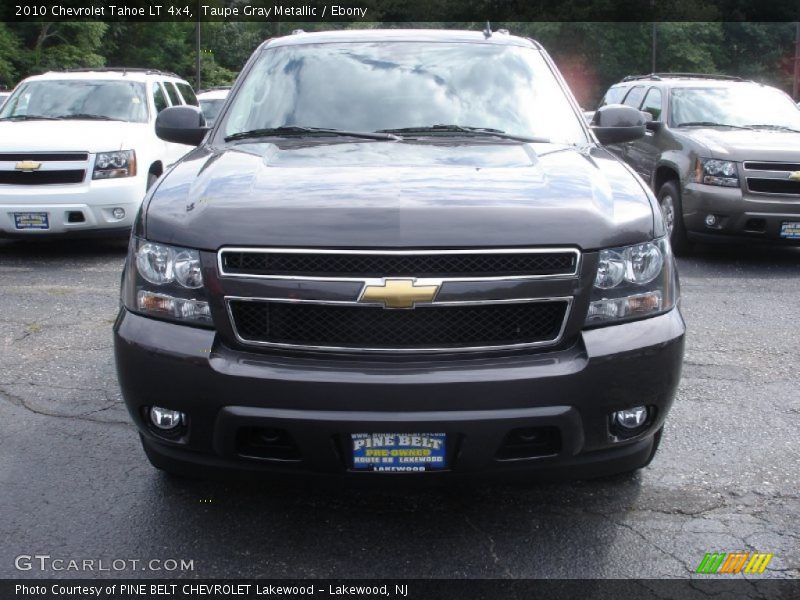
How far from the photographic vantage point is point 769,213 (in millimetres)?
8555

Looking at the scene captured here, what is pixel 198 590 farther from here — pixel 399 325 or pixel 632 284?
pixel 632 284

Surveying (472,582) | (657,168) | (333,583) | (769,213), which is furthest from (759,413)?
(657,168)

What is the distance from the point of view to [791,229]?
8.59 metres

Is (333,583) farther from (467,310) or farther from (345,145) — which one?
(345,145)

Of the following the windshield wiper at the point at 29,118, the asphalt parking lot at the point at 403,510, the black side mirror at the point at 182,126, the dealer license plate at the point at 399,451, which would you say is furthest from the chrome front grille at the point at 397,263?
the windshield wiper at the point at 29,118

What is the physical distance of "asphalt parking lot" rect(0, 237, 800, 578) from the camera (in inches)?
123

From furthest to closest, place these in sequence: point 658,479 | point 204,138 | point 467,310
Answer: point 204,138
point 658,479
point 467,310

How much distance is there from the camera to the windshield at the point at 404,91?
4.25 meters

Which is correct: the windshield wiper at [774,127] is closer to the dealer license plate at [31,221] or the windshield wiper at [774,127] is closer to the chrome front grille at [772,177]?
the chrome front grille at [772,177]

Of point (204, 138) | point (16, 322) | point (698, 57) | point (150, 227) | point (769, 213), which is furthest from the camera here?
point (698, 57)

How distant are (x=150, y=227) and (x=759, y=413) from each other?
10.3 feet
